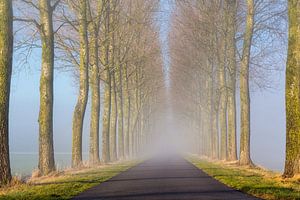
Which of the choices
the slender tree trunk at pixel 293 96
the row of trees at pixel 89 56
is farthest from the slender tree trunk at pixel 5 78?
the slender tree trunk at pixel 293 96

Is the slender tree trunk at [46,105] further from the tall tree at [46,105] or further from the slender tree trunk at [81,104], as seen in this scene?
the slender tree trunk at [81,104]

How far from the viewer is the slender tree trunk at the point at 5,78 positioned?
14.8 m

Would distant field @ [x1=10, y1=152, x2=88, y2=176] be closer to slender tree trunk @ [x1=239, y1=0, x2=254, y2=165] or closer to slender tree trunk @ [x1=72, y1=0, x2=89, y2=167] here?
slender tree trunk @ [x1=72, y1=0, x2=89, y2=167]

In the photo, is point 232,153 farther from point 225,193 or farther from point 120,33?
point 225,193

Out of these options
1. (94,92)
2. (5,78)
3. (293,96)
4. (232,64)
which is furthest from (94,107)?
(293,96)

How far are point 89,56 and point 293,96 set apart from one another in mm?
19747

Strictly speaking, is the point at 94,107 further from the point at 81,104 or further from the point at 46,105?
the point at 46,105

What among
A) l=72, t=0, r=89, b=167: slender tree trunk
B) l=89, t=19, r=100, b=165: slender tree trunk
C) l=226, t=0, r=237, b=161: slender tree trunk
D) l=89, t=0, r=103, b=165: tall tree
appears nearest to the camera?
l=72, t=0, r=89, b=167: slender tree trunk

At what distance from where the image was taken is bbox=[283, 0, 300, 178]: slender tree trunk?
16266 millimetres

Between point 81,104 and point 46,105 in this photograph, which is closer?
point 46,105

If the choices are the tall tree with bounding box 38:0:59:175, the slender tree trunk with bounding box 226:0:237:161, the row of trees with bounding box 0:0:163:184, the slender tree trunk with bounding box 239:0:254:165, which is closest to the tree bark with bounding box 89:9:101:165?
the row of trees with bounding box 0:0:163:184

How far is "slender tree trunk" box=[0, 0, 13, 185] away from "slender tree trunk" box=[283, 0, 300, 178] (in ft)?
30.9

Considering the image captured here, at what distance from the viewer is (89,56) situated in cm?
3369

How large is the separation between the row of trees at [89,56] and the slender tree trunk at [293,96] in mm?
9460
